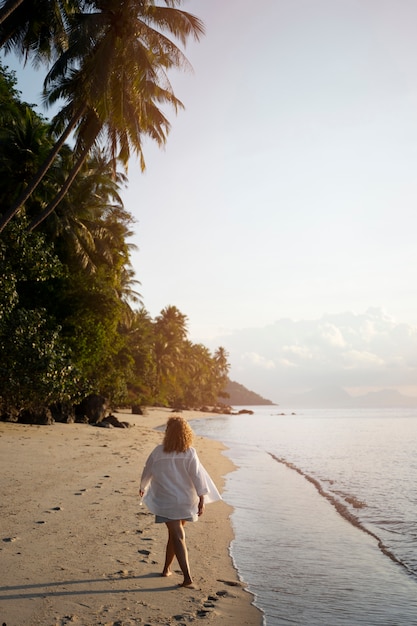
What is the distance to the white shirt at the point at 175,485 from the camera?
5.58 m

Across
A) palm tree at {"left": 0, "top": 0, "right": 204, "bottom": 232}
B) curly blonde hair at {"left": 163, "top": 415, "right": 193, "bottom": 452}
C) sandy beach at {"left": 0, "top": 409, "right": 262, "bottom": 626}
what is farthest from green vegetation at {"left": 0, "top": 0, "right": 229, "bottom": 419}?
curly blonde hair at {"left": 163, "top": 415, "right": 193, "bottom": 452}

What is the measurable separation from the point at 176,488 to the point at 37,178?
539 inches

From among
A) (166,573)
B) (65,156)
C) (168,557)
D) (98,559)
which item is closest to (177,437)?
(168,557)

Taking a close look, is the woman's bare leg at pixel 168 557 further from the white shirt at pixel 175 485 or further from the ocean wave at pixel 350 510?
the ocean wave at pixel 350 510

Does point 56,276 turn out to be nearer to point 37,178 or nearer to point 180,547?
point 37,178

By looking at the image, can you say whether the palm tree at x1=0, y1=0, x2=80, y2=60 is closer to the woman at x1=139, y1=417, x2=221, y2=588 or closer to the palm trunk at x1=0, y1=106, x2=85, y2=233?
the palm trunk at x1=0, y1=106, x2=85, y2=233

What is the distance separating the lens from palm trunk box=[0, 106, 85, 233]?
51.8 feet

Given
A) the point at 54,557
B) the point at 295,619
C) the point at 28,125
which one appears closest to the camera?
the point at 295,619

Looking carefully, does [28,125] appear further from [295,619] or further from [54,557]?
→ [295,619]

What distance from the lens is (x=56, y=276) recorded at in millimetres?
20594

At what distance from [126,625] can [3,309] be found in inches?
548

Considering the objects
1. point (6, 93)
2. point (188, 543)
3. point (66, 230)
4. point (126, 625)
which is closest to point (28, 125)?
point (6, 93)

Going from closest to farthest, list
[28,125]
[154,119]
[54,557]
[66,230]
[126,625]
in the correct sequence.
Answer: [126,625] < [54,557] < [154,119] < [28,125] < [66,230]

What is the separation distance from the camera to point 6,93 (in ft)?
68.5
